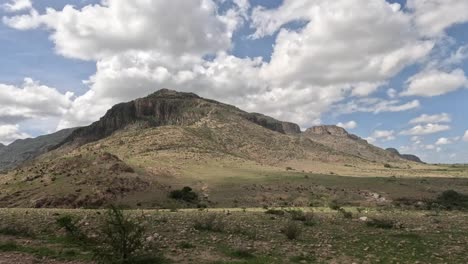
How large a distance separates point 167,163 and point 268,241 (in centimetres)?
6667

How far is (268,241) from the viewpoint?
20.0 metres

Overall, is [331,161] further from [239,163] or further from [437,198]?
[437,198]

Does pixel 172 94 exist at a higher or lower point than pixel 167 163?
higher

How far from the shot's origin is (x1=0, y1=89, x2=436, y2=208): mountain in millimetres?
54125

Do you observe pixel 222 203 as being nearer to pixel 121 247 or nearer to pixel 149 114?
pixel 121 247

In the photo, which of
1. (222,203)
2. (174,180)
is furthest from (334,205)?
(174,180)

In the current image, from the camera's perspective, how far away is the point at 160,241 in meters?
19.2

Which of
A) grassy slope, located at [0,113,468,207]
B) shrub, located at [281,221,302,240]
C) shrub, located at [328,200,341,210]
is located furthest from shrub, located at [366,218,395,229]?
grassy slope, located at [0,113,468,207]

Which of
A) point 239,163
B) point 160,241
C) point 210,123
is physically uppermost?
point 210,123

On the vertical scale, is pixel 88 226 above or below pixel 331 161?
below

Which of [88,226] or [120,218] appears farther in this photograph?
[88,226]

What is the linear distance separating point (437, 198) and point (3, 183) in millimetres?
62764

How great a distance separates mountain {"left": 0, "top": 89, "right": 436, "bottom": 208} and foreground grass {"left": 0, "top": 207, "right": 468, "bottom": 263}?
89.8ft

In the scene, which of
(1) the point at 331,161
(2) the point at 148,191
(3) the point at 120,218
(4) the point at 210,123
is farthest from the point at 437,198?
(4) the point at 210,123
